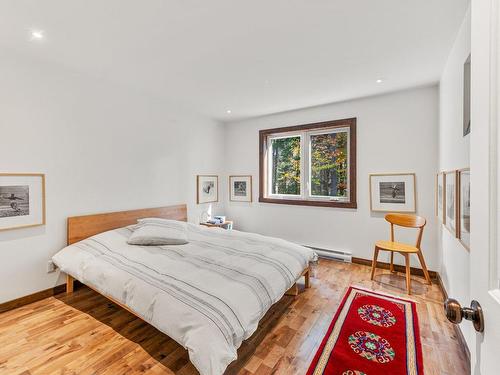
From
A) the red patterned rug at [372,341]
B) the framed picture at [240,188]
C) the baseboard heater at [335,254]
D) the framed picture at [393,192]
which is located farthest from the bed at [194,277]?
the framed picture at [240,188]

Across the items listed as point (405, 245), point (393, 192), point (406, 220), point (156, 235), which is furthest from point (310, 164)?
point (156, 235)

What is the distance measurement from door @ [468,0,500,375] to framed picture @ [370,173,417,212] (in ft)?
10.0

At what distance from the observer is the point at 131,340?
2012mm

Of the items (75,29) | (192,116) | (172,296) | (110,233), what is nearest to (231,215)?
(192,116)

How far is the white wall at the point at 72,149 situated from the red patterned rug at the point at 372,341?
2.88 meters

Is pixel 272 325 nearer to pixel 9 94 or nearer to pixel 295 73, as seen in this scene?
pixel 295 73

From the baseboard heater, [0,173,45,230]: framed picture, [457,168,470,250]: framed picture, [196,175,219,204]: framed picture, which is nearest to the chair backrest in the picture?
the baseboard heater

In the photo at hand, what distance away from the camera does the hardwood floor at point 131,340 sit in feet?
5.66

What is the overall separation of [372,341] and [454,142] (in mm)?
1929

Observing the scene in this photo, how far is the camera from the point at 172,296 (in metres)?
1.71

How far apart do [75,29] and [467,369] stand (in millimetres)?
3894

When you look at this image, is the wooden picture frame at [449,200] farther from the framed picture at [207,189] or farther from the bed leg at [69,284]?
the bed leg at [69,284]

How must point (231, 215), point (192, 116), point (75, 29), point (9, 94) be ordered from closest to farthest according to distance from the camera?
point (75, 29), point (9, 94), point (192, 116), point (231, 215)

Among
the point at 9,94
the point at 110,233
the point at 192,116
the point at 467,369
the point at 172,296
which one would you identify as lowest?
the point at 467,369
